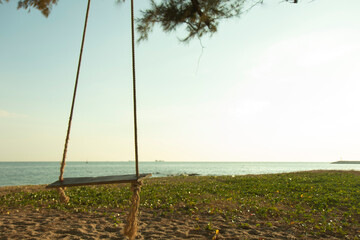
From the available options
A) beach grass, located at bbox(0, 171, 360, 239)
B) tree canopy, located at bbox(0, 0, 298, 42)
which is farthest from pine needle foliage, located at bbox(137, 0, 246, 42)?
beach grass, located at bbox(0, 171, 360, 239)

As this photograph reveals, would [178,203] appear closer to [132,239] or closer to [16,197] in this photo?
[132,239]

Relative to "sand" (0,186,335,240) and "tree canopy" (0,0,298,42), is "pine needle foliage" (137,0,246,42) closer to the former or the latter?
"tree canopy" (0,0,298,42)

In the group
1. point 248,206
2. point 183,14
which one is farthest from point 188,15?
point 248,206

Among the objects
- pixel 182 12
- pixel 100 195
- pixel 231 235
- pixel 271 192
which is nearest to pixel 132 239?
pixel 231 235

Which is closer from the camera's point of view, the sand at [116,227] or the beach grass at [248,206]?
the sand at [116,227]

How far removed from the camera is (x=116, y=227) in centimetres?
620

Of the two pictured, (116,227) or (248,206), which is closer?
(116,227)

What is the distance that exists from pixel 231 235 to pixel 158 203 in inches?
131

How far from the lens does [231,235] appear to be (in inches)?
222

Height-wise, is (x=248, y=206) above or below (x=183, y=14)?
below

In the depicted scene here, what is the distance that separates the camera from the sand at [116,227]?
559 centimetres

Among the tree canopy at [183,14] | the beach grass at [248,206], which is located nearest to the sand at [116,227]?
the beach grass at [248,206]

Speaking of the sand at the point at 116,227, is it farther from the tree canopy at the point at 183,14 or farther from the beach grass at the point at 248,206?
the tree canopy at the point at 183,14

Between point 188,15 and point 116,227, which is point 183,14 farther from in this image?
point 116,227
